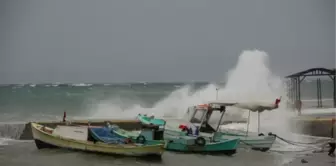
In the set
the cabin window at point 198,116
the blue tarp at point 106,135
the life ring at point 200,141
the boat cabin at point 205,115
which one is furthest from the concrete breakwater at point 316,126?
the blue tarp at point 106,135

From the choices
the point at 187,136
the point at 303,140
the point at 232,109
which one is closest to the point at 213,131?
the point at 187,136

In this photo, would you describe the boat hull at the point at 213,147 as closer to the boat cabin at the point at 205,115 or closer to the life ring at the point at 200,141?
the life ring at the point at 200,141

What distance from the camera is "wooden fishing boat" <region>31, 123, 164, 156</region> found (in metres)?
20.5

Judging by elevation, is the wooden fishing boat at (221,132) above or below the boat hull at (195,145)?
above

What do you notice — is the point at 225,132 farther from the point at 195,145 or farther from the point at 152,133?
the point at 152,133

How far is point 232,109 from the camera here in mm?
35344

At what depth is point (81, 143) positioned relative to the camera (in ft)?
74.3

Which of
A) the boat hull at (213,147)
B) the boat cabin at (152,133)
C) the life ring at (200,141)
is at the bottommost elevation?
the boat hull at (213,147)

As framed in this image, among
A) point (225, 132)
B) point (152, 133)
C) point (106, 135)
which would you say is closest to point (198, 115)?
point (225, 132)

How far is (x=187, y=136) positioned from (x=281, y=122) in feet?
28.6

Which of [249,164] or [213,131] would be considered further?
[213,131]

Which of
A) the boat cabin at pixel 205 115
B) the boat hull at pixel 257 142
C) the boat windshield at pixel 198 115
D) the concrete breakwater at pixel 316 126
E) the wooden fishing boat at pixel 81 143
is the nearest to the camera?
the wooden fishing boat at pixel 81 143

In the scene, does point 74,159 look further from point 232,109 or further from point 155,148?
point 232,109

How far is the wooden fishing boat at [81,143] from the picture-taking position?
2050 cm
